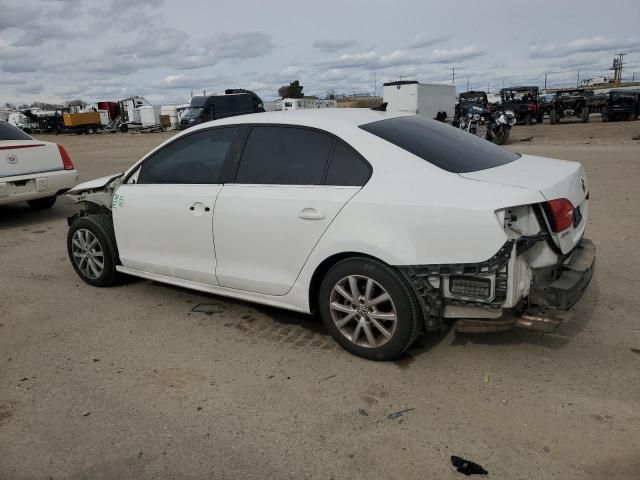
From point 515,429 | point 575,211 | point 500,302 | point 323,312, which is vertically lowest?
point 515,429

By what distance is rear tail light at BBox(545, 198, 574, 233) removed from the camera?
3.19 m

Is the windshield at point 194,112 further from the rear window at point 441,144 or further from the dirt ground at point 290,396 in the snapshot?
the rear window at point 441,144

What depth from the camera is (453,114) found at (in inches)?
1135

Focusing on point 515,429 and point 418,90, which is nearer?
point 515,429

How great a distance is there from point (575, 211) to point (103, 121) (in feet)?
176

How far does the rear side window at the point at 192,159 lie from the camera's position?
4227 mm

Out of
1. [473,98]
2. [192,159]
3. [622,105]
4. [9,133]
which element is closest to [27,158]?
[9,133]

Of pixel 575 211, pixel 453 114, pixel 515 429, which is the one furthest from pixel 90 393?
pixel 453 114

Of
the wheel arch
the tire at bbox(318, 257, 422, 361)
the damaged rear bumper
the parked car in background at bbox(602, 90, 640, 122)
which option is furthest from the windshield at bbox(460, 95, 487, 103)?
the tire at bbox(318, 257, 422, 361)

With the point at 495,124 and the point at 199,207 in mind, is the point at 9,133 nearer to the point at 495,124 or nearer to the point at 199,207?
the point at 199,207

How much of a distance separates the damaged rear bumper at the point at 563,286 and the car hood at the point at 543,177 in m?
0.41

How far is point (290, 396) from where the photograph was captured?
330cm

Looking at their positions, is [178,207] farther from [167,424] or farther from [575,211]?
[575,211]

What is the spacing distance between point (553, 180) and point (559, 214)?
0.80 feet
